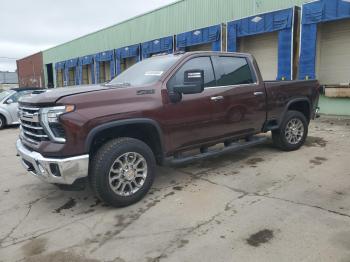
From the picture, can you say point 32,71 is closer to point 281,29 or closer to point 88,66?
point 88,66

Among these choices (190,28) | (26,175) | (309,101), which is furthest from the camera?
(190,28)

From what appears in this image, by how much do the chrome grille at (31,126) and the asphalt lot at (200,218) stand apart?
3.14 ft

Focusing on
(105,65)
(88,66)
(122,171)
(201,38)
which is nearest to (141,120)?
(122,171)

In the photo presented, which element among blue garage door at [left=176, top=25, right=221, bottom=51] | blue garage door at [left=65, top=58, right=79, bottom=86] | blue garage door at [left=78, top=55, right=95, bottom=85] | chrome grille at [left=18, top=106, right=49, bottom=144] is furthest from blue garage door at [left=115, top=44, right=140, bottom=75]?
chrome grille at [left=18, top=106, right=49, bottom=144]

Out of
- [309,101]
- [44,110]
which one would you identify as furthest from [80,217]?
[309,101]

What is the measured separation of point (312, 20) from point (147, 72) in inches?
357

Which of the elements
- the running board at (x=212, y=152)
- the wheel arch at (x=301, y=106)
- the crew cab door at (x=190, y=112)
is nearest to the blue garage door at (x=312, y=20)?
the wheel arch at (x=301, y=106)

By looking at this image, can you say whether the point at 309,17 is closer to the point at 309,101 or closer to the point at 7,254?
the point at 309,101

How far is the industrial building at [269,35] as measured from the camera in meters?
11.6

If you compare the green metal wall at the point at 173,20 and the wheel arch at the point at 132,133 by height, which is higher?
the green metal wall at the point at 173,20

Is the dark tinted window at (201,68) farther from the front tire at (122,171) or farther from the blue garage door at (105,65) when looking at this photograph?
the blue garage door at (105,65)

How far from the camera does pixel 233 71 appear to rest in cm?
560

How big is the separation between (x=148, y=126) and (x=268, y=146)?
3.74 metres

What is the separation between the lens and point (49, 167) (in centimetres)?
378
